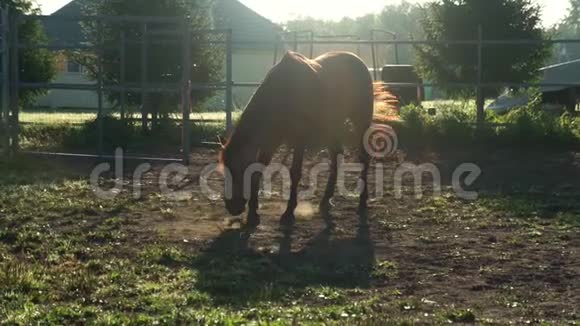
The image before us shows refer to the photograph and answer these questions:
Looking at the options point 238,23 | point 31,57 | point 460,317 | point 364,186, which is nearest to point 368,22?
point 238,23

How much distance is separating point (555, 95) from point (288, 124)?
14289 mm

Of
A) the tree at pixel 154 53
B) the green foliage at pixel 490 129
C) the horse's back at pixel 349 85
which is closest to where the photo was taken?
the horse's back at pixel 349 85

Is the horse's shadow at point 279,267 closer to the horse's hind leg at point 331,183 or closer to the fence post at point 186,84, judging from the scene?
the horse's hind leg at point 331,183

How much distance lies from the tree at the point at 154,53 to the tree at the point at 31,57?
219cm

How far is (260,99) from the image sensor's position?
755 centimetres

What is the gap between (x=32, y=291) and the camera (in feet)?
16.1

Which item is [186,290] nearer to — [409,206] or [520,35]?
[409,206]

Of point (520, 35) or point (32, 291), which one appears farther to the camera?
point (520, 35)

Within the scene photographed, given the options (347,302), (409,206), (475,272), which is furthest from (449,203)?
(347,302)

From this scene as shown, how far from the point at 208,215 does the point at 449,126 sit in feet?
22.3

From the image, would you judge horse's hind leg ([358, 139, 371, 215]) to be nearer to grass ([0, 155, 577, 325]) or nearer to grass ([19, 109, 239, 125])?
grass ([0, 155, 577, 325])

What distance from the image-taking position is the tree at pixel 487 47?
48.9 feet

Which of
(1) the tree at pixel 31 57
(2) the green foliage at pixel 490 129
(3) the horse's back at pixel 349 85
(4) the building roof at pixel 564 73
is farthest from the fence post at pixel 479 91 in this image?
(4) the building roof at pixel 564 73

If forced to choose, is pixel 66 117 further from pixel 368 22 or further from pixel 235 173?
pixel 368 22
